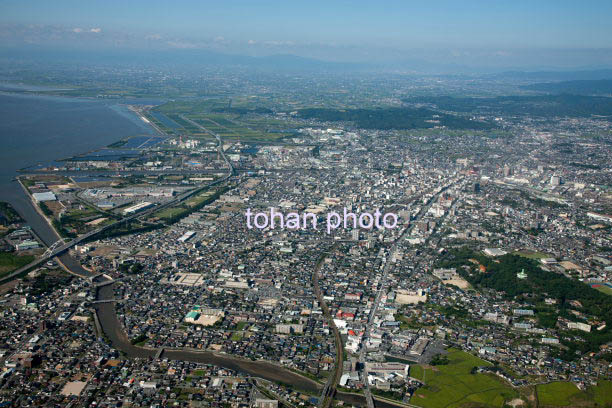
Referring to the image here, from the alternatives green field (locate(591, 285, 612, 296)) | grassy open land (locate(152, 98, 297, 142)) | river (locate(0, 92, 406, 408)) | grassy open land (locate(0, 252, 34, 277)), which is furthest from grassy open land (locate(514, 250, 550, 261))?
grassy open land (locate(152, 98, 297, 142))

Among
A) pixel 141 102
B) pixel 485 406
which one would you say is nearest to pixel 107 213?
pixel 485 406

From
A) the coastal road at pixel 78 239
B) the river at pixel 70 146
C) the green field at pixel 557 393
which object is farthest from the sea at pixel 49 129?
the green field at pixel 557 393

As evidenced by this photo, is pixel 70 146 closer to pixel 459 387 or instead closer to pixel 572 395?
pixel 459 387

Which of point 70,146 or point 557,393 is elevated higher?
point 70,146

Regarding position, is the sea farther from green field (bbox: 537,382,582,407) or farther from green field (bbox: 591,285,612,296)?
green field (bbox: 591,285,612,296)

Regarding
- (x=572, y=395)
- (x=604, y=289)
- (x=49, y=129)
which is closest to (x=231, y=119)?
(x=49, y=129)

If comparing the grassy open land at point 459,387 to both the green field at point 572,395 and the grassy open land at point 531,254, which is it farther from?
the grassy open land at point 531,254

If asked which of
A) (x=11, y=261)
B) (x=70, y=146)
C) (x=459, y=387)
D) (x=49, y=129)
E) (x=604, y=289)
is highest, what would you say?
(x=49, y=129)
